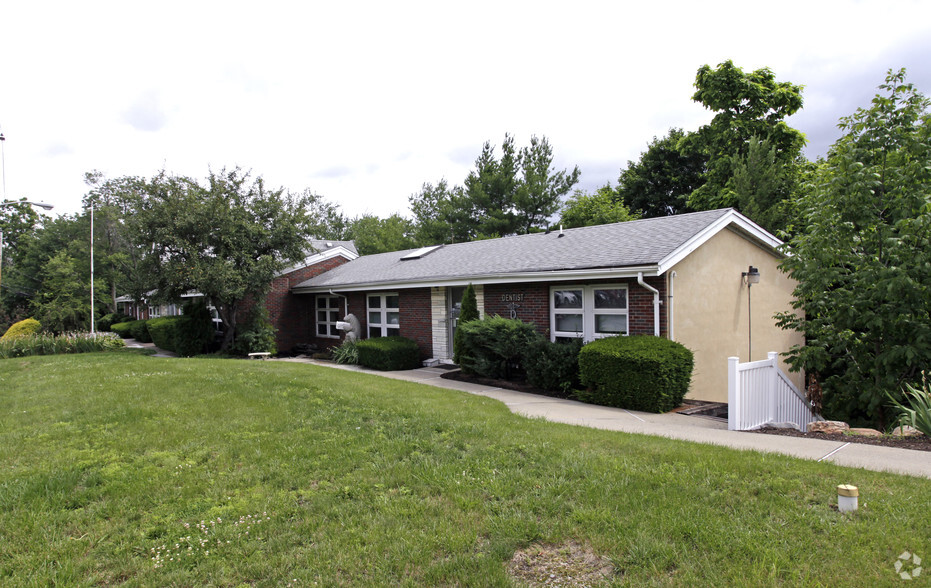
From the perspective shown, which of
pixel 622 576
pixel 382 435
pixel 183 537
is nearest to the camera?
pixel 622 576

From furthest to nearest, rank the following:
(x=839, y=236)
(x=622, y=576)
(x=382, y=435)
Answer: (x=839, y=236), (x=382, y=435), (x=622, y=576)

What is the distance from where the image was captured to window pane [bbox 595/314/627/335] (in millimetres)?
11249

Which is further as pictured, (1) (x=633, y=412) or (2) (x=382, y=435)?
(1) (x=633, y=412)

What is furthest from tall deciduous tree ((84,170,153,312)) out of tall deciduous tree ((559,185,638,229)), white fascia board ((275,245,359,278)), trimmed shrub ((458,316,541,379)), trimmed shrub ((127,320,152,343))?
trimmed shrub ((458,316,541,379))

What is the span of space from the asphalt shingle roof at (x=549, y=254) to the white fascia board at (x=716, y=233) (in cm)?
12

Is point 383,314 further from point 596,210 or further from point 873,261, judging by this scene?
point 596,210

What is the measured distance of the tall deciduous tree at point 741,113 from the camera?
78.6ft

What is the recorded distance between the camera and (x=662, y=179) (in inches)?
1325

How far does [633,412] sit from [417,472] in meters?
5.34

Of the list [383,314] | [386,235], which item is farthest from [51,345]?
[386,235]

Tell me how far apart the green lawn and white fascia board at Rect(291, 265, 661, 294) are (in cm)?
460

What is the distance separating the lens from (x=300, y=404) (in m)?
7.88

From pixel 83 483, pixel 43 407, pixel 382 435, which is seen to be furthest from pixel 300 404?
pixel 43 407

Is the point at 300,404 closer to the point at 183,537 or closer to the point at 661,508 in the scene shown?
the point at 183,537
